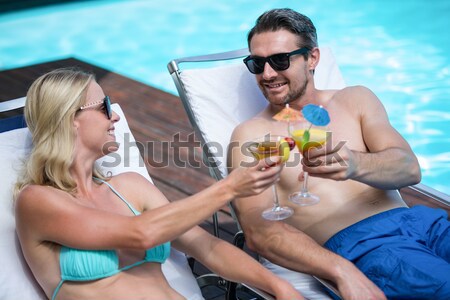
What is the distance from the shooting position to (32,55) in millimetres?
10203

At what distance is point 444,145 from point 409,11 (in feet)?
15.1

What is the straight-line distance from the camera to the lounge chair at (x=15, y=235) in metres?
2.78

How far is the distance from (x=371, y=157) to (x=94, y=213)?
1.28 metres

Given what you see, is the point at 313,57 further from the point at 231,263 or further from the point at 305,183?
the point at 231,263

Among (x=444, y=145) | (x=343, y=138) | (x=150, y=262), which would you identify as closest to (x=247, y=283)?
(x=150, y=262)

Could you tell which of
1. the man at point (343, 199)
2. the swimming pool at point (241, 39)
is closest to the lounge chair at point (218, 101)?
the man at point (343, 199)

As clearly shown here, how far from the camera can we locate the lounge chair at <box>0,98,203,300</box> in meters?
2.78

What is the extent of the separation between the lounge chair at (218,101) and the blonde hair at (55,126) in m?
0.98

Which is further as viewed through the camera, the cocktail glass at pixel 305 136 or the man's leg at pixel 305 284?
the man's leg at pixel 305 284

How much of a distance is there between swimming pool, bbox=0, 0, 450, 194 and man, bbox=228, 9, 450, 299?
3.88 m

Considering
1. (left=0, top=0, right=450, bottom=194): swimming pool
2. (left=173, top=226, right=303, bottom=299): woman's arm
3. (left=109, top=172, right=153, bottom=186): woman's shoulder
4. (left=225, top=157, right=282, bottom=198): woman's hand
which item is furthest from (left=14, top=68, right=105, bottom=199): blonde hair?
(left=0, top=0, right=450, bottom=194): swimming pool

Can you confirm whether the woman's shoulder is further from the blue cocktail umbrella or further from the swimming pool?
the swimming pool

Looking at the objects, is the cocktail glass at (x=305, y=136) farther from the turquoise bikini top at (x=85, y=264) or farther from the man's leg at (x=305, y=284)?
the turquoise bikini top at (x=85, y=264)

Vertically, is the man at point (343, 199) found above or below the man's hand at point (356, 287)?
above
